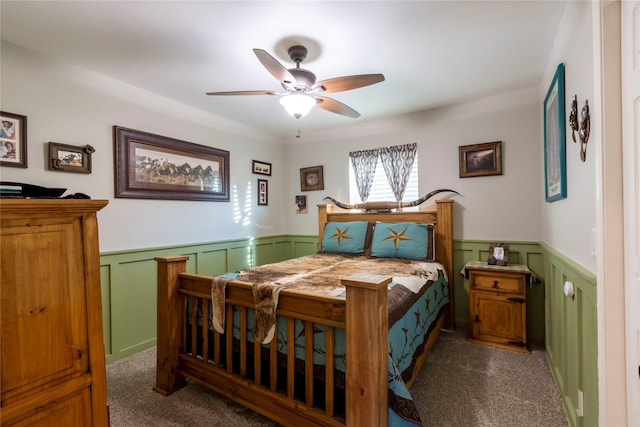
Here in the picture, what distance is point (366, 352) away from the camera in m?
1.26

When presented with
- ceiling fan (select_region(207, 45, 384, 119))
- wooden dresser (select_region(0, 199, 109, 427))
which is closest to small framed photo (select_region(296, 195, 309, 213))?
ceiling fan (select_region(207, 45, 384, 119))

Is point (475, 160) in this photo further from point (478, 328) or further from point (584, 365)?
point (584, 365)

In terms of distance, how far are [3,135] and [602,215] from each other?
10.8 feet

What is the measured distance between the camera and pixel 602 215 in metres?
1.06

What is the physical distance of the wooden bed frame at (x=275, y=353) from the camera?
1.26m

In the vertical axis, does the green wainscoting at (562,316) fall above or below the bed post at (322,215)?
below

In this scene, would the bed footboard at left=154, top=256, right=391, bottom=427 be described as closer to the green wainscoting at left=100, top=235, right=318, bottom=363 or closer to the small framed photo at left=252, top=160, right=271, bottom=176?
the green wainscoting at left=100, top=235, right=318, bottom=363

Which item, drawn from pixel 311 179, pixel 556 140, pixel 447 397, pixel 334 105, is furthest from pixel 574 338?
pixel 311 179

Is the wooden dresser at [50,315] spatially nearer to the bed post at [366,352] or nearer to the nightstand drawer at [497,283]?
the bed post at [366,352]

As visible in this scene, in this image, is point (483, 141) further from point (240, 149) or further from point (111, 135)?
point (111, 135)

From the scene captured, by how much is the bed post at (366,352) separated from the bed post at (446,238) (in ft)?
6.69

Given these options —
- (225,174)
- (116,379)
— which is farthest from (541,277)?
(116,379)

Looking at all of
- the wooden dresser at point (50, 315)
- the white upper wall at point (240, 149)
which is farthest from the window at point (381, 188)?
the wooden dresser at point (50, 315)

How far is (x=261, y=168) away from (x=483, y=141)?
2.74 metres
